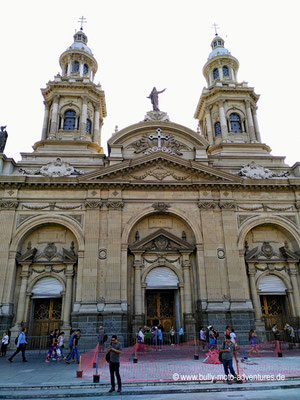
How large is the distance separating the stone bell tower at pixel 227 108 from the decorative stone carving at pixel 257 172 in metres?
5.99

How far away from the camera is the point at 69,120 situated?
35.6 metres

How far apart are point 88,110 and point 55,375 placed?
29226 millimetres

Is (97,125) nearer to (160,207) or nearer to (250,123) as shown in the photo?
(160,207)

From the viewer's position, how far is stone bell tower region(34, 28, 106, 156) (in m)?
33.1

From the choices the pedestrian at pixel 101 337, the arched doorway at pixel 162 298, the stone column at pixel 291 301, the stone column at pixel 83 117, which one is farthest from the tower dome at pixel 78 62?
the stone column at pixel 291 301

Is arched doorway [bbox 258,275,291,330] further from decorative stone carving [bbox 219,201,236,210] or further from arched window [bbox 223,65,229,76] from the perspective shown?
arched window [bbox 223,65,229,76]

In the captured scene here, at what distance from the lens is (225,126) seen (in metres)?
35.7

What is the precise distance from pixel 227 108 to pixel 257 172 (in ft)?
37.7

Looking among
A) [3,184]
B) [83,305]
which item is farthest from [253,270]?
[3,184]

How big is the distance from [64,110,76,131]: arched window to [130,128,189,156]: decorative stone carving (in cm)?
888

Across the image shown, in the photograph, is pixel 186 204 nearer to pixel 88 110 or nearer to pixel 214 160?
pixel 214 160

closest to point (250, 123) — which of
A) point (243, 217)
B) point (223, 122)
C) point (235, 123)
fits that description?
point (235, 123)

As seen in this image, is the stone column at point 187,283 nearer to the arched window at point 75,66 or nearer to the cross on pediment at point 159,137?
the cross on pediment at point 159,137

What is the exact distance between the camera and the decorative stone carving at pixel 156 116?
32875 mm
